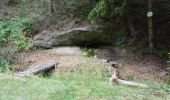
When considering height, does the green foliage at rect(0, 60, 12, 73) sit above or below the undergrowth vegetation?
below

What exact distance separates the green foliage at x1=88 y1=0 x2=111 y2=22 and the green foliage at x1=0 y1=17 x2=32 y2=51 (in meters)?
2.91

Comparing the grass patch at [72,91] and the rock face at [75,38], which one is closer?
the grass patch at [72,91]

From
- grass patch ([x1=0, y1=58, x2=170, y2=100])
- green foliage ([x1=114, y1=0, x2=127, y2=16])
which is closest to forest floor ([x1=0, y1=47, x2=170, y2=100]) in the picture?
grass patch ([x1=0, y1=58, x2=170, y2=100])

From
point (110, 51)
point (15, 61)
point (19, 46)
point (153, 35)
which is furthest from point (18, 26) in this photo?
point (153, 35)

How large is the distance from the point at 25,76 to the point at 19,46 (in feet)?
15.8

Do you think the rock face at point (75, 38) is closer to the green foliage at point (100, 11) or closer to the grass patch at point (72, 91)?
the green foliage at point (100, 11)

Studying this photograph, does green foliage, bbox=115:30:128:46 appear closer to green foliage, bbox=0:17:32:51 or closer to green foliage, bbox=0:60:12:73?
green foliage, bbox=0:17:32:51

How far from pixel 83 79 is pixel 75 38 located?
4.21 meters

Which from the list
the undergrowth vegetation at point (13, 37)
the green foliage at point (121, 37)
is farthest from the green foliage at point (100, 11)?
the undergrowth vegetation at point (13, 37)

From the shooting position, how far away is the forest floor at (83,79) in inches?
315

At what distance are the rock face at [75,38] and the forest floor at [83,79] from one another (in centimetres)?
32

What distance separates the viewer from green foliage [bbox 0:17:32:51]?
14.2 m

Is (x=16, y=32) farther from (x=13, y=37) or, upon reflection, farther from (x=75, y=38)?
(x=75, y=38)

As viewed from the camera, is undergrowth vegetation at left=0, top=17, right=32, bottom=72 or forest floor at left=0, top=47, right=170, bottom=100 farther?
undergrowth vegetation at left=0, top=17, right=32, bottom=72
